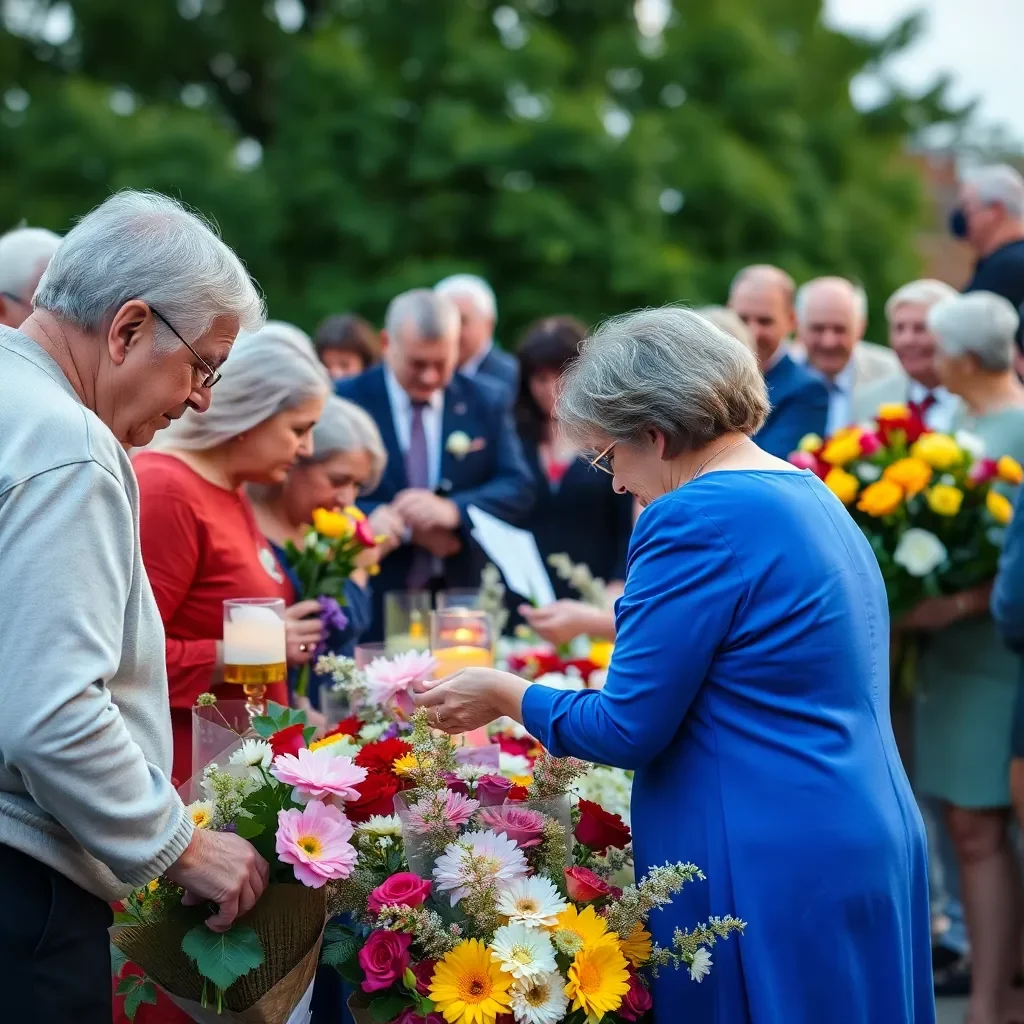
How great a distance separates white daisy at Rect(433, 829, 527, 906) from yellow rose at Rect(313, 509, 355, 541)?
60.1 inches

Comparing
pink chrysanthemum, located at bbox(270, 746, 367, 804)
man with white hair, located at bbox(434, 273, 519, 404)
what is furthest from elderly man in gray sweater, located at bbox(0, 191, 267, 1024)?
man with white hair, located at bbox(434, 273, 519, 404)

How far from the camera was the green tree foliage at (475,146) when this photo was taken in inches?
585

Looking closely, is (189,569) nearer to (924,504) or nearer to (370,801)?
(370,801)

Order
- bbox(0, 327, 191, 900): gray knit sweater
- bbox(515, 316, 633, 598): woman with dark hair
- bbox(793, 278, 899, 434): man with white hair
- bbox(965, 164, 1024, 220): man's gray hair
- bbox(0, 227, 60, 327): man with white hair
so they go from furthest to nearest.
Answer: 1. bbox(793, 278, 899, 434): man with white hair
2. bbox(965, 164, 1024, 220): man's gray hair
3. bbox(515, 316, 633, 598): woman with dark hair
4. bbox(0, 227, 60, 327): man with white hair
5. bbox(0, 327, 191, 900): gray knit sweater

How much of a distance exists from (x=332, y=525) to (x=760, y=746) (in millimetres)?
1681

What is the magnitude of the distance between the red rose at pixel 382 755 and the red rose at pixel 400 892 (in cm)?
27

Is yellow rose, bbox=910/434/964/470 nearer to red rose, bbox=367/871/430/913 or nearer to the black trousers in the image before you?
red rose, bbox=367/871/430/913

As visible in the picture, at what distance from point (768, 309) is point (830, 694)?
422 cm

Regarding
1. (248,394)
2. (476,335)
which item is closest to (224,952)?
(248,394)

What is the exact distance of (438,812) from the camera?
223cm

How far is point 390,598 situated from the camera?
3863 millimetres

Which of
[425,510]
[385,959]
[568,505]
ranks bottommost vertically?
[568,505]

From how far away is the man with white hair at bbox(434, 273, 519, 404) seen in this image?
685 centimetres

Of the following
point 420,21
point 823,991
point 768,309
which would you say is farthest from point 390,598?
point 420,21
